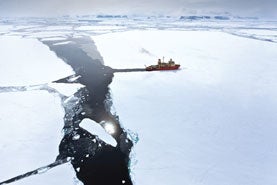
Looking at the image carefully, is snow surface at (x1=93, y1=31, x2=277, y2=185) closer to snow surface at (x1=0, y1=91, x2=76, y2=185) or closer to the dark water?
the dark water

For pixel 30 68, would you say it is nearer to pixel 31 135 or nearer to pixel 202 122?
pixel 31 135

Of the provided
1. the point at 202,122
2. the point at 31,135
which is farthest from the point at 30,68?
the point at 202,122

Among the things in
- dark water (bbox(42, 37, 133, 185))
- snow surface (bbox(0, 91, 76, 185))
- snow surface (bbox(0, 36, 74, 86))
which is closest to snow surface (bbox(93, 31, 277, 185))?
dark water (bbox(42, 37, 133, 185))

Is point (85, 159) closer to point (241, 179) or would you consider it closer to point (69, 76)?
point (241, 179)

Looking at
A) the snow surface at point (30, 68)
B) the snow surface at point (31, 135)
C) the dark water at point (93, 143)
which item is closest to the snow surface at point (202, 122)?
the dark water at point (93, 143)

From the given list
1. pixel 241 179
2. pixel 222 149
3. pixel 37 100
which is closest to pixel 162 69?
pixel 37 100

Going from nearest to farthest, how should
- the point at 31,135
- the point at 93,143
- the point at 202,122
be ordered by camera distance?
the point at 93,143 → the point at 31,135 → the point at 202,122
